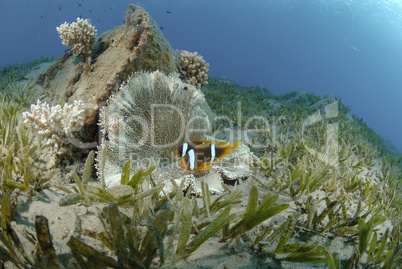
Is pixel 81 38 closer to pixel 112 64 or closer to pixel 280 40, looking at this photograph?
pixel 112 64

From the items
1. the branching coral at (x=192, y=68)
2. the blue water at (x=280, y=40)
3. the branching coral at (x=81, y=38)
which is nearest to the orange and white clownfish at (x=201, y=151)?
the branching coral at (x=192, y=68)

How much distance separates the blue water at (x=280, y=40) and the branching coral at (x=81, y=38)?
194 feet

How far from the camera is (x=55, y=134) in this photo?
295 cm

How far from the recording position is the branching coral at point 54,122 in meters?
2.91

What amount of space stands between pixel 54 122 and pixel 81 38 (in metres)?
2.29

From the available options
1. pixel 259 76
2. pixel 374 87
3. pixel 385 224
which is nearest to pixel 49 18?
pixel 259 76

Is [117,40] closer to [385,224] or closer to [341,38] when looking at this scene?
[385,224]

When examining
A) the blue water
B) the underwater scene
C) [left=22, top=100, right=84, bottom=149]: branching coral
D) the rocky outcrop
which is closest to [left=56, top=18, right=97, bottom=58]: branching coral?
the underwater scene

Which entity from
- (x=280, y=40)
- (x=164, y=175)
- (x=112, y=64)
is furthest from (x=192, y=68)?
(x=280, y=40)

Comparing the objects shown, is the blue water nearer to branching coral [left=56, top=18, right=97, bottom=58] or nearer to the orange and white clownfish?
branching coral [left=56, top=18, right=97, bottom=58]

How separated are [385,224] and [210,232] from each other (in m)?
2.75

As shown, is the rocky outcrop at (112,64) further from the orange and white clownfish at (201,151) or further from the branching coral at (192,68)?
the orange and white clownfish at (201,151)

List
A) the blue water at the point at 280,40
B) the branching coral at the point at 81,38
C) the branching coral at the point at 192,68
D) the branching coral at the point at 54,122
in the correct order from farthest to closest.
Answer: the blue water at the point at 280,40 < the branching coral at the point at 192,68 < the branching coral at the point at 81,38 < the branching coral at the point at 54,122

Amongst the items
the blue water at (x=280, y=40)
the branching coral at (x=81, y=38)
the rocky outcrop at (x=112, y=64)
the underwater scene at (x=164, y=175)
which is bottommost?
the underwater scene at (x=164, y=175)
